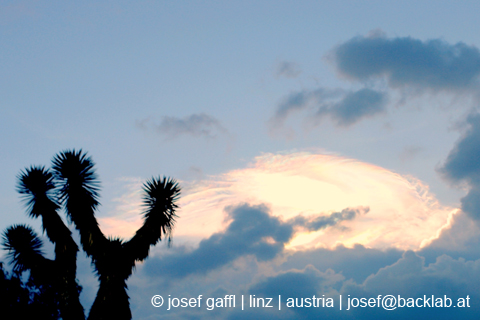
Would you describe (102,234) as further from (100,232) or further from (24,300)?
(24,300)

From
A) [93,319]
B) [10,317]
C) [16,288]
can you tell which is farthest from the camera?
[16,288]

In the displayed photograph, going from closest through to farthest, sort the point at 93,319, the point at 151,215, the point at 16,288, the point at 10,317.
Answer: the point at 93,319 → the point at 151,215 → the point at 10,317 → the point at 16,288

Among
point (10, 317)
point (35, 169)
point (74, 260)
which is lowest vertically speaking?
point (10, 317)

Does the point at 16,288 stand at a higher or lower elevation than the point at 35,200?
lower

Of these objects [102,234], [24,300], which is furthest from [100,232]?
[24,300]

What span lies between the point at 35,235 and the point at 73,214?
10.4ft

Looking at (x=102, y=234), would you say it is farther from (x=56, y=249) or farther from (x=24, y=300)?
(x=24, y=300)

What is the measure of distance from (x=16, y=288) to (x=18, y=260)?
10.6ft

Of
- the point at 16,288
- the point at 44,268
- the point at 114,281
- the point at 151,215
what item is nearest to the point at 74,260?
the point at 44,268

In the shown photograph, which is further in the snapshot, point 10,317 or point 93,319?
point 10,317

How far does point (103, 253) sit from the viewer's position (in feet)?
49.5

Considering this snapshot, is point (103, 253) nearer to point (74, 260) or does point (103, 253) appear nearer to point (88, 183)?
point (74, 260)

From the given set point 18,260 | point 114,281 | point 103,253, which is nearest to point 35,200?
point 18,260

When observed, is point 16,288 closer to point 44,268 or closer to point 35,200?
point 44,268
